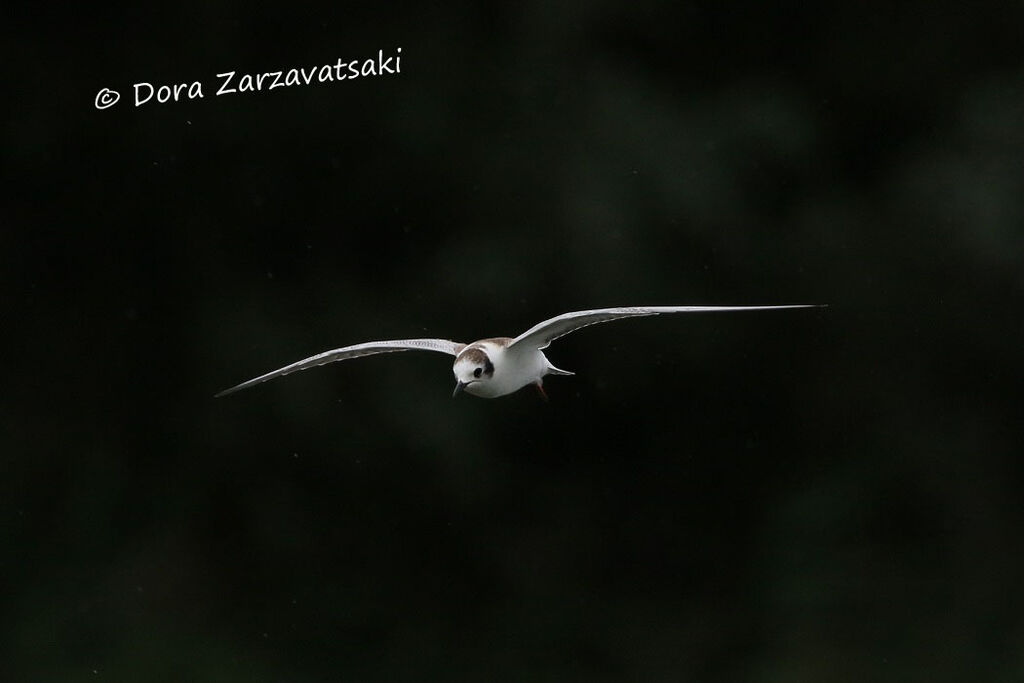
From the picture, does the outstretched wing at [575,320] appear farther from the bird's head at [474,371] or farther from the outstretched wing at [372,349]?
the outstretched wing at [372,349]

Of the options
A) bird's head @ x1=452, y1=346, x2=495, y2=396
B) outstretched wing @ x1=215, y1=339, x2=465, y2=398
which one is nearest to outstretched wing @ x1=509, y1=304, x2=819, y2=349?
bird's head @ x1=452, y1=346, x2=495, y2=396

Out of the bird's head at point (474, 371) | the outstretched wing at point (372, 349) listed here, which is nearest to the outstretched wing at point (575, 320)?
the bird's head at point (474, 371)

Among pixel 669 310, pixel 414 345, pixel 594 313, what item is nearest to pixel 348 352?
pixel 414 345

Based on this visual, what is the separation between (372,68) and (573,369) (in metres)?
1.24

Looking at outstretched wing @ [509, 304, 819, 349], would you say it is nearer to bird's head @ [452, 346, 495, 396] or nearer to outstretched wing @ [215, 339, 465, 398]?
bird's head @ [452, 346, 495, 396]

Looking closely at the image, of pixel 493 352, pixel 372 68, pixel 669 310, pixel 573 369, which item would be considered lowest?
pixel 669 310

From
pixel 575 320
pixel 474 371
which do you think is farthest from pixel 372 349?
pixel 575 320

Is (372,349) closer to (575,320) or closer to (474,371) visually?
(474,371)

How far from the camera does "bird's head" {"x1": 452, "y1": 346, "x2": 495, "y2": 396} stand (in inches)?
123

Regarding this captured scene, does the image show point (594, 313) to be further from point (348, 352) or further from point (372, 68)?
point (372, 68)

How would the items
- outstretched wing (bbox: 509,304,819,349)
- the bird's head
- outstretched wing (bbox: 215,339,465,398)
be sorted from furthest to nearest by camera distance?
1. outstretched wing (bbox: 215,339,465,398)
2. the bird's head
3. outstretched wing (bbox: 509,304,819,349)

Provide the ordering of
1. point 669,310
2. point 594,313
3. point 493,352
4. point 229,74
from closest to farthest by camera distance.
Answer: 1. point 669,310
2. point 594,313
3. point 493,352
4. point 229,74

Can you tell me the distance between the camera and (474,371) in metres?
3.12

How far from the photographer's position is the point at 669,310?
103 inches
